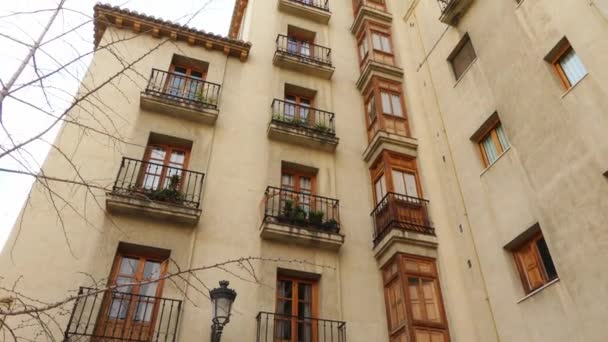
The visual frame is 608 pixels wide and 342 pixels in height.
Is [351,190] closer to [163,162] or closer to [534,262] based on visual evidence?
[534,262]

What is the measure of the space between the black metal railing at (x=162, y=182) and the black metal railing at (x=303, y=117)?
10.6ft

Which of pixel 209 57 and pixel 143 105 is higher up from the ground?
pixel 209 57

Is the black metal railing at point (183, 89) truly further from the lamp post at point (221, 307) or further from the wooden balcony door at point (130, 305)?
the lamp post at point (221, 307)

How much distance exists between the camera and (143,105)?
1279 cm

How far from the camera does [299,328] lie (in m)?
10.3

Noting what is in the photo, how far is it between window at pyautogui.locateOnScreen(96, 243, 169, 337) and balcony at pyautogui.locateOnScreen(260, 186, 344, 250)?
2676 mm

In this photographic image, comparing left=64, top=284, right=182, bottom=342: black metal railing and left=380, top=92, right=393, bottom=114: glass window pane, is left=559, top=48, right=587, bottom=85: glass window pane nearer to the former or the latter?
left=380, top=92, right=393, bottom=114: glass window pane

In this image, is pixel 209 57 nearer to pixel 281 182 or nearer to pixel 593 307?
pixel 281 182

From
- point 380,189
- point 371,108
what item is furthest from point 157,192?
point 371,108

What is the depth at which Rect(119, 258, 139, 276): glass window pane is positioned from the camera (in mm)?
10180

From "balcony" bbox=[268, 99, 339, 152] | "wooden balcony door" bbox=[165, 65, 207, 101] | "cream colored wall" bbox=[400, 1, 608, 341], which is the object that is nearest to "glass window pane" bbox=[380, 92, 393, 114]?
"balcony" bbox=[268, 99, 339, 152]

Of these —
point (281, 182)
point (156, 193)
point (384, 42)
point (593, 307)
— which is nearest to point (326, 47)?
point (384, 42)

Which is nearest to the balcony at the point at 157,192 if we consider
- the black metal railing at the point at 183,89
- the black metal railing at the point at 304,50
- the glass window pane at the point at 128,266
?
the glass window pane at the point at 128,266

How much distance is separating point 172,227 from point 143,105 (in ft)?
13.1
